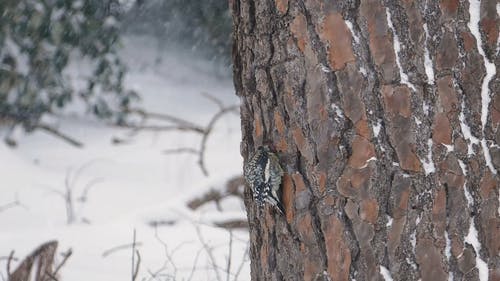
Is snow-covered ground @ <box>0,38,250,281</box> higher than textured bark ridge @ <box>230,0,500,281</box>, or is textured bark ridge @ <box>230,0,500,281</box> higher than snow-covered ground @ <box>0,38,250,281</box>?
snow-covered ground @ <box>0,38,250,281</box>

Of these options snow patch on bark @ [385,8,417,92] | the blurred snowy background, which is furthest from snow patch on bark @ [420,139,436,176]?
the blurred snowy background

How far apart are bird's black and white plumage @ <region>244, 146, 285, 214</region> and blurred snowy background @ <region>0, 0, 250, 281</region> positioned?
2.43 m

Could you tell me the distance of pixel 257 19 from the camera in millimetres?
1947

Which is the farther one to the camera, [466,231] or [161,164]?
[161,164]

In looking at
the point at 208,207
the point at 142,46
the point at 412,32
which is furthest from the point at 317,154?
the point at 142,46

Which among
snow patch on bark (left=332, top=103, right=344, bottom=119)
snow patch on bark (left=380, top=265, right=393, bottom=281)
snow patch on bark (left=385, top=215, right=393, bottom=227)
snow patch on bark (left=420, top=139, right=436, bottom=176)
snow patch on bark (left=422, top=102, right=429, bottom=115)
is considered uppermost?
snow patch on bark (left=332, top=103, right=344, bottom=119)

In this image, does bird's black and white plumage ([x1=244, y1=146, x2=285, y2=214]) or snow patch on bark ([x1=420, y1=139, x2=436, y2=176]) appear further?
Answer: bird's black and white plumage ([x1=244, y1=146, x2=285, y2=214])

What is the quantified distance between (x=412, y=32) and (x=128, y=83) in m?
6.94

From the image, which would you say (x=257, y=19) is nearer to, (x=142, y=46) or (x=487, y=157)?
(x=487, y=157)

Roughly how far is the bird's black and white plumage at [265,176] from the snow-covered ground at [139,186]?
3.15ft

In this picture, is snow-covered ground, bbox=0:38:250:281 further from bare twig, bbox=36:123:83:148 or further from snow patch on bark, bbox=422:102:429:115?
snow patch on bark, bbox=422:102:429:115

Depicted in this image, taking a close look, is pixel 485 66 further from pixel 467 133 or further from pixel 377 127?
pixel 377 127

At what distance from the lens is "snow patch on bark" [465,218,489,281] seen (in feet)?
6.02

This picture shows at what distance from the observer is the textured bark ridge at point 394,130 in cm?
179
